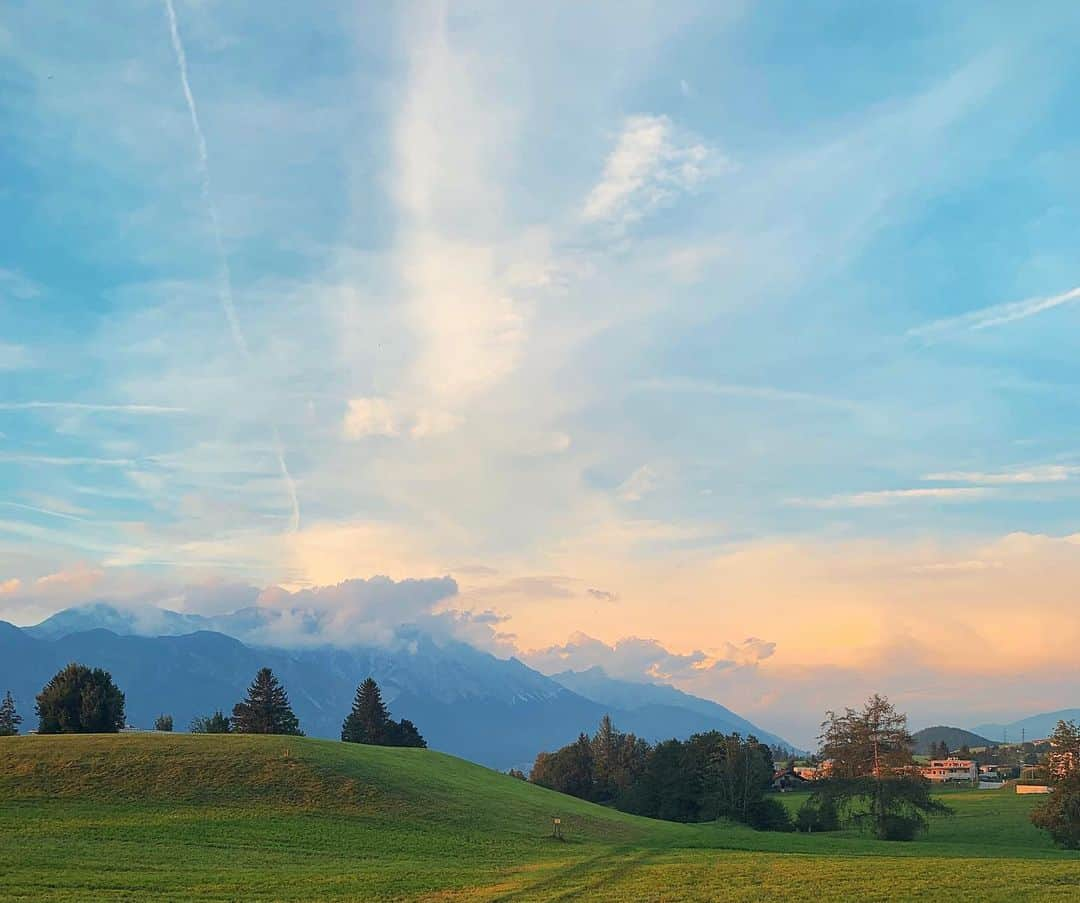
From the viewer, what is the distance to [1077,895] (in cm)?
3675

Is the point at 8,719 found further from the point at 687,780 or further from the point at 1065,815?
the point at 1065,815

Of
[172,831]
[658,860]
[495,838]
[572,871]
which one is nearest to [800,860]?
[658,860]

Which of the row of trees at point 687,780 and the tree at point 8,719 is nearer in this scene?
the row of trees at point 687,780

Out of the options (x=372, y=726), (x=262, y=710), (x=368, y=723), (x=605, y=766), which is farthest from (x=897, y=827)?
(x=262, y=710)

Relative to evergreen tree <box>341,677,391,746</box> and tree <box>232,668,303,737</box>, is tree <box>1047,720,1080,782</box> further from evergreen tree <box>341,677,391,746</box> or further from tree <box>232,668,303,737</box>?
tree <box>232,668,303,737</box>

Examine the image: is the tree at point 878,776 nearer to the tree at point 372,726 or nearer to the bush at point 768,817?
the bush at point 768,817

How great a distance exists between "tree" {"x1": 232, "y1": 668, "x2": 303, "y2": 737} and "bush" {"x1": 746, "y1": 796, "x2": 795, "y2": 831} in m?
65.6

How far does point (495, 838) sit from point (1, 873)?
29.8m

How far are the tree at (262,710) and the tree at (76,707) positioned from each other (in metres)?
21.1

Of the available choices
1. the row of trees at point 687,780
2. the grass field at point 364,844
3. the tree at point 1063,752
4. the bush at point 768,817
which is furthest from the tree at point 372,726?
the tree at point 1063,752

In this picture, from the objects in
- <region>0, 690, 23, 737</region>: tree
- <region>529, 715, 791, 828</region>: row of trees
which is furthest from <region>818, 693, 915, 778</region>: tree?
<region>0, 690, 23, 737</region>: tree

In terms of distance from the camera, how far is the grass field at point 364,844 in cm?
3734

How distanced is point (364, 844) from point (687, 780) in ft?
251

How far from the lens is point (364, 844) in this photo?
171ft
